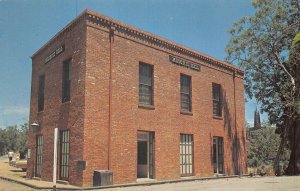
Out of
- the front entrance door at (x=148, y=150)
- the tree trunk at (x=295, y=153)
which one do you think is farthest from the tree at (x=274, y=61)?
the front entrance door at (x=148, y=150)

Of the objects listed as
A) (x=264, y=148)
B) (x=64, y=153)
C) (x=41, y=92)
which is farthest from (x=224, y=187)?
(x=264, y=148)

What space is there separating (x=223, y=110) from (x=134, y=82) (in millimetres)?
8502

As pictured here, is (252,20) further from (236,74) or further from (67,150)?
(67,150)

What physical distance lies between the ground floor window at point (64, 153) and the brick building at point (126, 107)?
0.05 meters

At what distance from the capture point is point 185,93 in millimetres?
21094

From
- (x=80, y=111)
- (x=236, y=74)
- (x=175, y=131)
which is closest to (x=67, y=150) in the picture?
(x=80, y=111)

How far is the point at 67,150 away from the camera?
16.7 m

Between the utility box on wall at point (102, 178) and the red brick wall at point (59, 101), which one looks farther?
the red brick wall at point (59, 101)

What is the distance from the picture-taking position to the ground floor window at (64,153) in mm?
16623

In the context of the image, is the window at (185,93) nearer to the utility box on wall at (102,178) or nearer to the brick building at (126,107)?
the brick building at (126,107)

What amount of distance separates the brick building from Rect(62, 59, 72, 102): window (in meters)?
0.05

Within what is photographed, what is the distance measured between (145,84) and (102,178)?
571cm

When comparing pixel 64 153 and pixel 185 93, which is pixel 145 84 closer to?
pixel 185 93

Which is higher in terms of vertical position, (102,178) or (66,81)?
(66,81)
